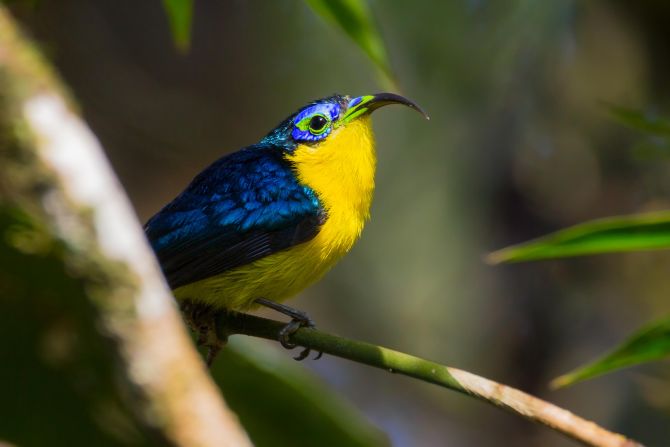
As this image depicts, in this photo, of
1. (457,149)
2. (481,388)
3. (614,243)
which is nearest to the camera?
(481,388)

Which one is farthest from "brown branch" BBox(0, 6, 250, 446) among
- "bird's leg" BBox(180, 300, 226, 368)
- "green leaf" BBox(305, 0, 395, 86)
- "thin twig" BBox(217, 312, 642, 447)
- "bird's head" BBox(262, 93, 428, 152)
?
"bird's head" BBox(262, 93, 428, 152)

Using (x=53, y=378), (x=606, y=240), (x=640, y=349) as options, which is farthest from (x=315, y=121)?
(x=640, y=349)

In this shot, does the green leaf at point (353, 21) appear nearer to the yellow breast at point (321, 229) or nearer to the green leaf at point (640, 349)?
the yellow breast at point (321, 229)

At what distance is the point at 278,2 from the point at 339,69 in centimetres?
84

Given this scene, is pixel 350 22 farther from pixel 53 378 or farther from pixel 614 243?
pixel 53 378

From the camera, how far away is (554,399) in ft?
25.7

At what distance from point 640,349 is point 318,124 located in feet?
8.41

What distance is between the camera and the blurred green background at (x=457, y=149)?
7.72 meters

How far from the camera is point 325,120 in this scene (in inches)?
200

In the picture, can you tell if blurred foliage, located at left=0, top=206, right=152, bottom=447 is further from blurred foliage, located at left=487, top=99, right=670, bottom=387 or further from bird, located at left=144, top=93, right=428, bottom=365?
blurred foliage, located at left=487, top=99, right=670, bottom=387

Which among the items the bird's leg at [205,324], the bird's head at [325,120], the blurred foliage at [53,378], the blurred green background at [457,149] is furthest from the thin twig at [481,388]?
the blurred green background at [457,149]

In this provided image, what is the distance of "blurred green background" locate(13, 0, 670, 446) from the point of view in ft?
25.3

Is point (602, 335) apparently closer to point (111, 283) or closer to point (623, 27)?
point (623, 27)

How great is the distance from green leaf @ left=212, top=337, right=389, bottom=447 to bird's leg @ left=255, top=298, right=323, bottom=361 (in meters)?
0.15
